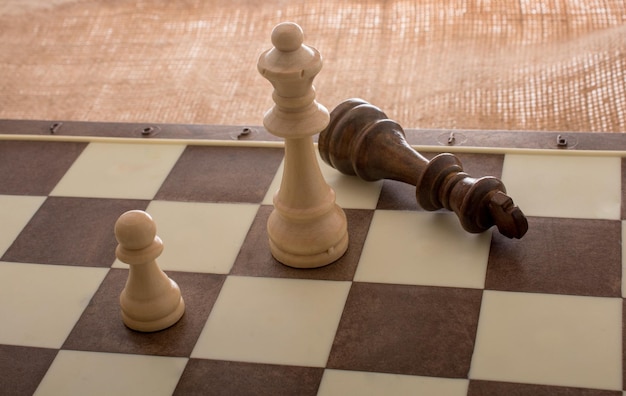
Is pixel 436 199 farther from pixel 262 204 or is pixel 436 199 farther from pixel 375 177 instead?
pixel 262 204

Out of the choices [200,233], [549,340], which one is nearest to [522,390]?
[549,340]

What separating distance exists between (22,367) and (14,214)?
1.44 ft

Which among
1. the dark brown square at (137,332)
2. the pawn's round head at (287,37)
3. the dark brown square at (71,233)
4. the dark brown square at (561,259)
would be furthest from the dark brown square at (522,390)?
the dark brown square at (71,233)

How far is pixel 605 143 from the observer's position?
166 cm

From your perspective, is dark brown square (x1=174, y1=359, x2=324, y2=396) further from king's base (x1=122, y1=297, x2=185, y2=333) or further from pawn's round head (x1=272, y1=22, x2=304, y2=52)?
pawn's round head (x1=272, y1=22, x2=304, y2=52)

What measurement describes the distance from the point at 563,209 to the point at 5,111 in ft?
5.58

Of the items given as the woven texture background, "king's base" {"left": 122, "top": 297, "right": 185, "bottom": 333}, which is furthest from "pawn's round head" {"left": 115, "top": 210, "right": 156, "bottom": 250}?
the woven texture background

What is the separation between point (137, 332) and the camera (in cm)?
137

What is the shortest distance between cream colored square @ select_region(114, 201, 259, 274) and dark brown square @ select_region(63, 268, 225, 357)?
0.03m

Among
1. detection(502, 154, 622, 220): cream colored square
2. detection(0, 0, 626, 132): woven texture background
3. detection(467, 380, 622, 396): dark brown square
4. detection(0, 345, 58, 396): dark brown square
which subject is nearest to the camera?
detection(467, 380, 622, 396): dark brown square

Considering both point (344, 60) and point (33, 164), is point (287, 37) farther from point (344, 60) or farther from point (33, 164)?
point (344, 60)

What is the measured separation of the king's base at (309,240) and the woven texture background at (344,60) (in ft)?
2.98

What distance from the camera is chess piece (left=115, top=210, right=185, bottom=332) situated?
1300 millimetres

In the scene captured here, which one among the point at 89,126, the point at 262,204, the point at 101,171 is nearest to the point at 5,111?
the point at 89,126
